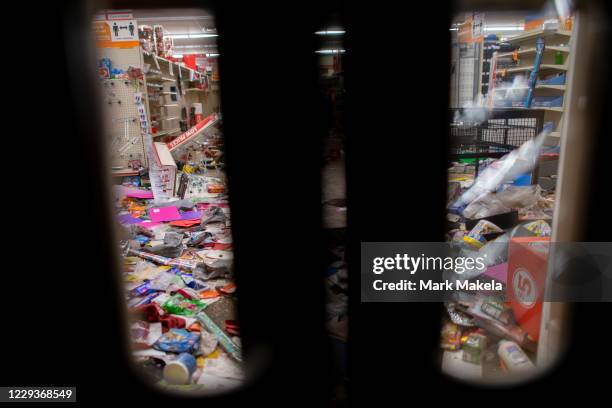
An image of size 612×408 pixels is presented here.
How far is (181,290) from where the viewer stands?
212 cm

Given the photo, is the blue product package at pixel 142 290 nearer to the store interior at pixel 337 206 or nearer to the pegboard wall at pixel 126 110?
Answer: the store interior at pixel 337 206

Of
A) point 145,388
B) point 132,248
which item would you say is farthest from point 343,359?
point 132,248

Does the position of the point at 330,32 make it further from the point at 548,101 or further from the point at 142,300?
the point at 548,101

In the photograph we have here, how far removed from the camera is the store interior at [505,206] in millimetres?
1119

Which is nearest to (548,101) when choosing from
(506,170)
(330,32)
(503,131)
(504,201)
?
(503,131)

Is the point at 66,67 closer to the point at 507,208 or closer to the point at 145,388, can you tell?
the point at 145,388

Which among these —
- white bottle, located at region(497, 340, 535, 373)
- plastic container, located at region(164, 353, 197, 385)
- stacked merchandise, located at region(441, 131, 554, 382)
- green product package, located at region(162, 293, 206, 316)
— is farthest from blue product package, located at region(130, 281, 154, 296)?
white bottle, located at region(497, 340, 535, 373)

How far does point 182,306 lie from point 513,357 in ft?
4.57

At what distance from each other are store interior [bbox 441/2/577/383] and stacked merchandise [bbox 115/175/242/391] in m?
0.72

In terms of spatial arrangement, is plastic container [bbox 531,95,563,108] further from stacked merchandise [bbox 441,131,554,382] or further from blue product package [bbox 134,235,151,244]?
blue product package [bbox 134,235,151,244]

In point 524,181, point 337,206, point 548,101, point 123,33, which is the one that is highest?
point 123,33

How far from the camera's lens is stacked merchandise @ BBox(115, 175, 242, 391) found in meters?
1.25

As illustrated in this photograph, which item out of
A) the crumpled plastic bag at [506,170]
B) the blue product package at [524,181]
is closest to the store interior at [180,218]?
the crumpled plastic bag at [506,170]

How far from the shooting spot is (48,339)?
105 centimetres
